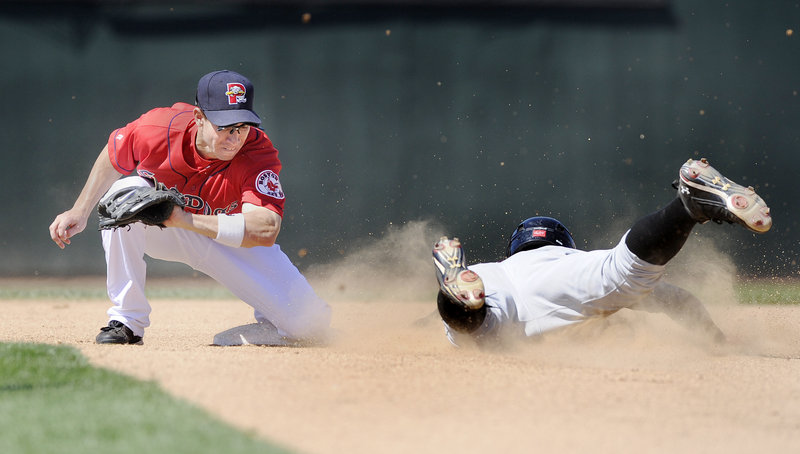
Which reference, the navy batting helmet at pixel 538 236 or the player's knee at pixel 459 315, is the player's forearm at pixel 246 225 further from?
the navy batting helmet at pixel 538 236

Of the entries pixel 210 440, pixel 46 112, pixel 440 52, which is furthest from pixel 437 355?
pixel 46 112

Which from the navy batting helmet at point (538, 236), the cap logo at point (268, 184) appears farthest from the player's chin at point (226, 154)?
the navy batting helmet at point (538, 236)

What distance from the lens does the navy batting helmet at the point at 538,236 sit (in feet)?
11.5

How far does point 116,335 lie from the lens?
3.43 m

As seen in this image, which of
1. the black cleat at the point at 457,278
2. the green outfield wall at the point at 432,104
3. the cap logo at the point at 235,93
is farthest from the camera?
the green outfield wall at the point at 432,104

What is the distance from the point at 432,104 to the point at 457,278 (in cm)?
411

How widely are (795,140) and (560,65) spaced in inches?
80.2

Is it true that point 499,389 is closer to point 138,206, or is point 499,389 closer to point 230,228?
point 230,228

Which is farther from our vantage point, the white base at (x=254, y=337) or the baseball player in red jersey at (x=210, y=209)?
the white base at (x=254, y=337)

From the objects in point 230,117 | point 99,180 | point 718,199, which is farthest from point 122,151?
point 718,199

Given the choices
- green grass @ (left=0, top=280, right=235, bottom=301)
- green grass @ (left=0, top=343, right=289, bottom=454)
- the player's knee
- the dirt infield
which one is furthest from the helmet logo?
green grass @ (left=0, top=280, right=235, bottom=301)

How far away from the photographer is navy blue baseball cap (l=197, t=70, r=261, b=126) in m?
3.27

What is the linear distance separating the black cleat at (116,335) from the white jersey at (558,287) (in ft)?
4.38

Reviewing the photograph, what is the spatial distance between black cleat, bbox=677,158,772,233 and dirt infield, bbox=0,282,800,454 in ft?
1.72
